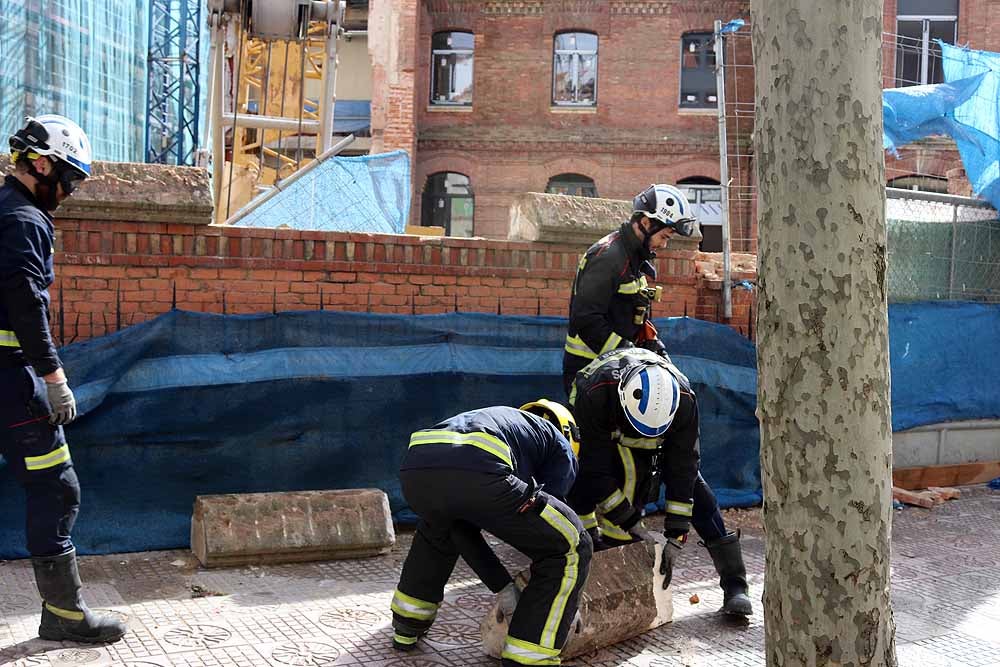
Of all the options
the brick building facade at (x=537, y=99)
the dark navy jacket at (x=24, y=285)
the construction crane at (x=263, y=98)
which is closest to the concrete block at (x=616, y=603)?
the dark navy jacket at (x=24, y=285)

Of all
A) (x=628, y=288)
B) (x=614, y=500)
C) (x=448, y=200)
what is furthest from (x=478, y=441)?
(x=448, y=200)

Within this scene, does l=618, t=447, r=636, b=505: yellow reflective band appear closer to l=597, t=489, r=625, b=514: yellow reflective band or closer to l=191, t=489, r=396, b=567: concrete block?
l=597, t=489, r=625, b=514: yellow reflective band

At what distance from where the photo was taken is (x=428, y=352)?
22.2 feet

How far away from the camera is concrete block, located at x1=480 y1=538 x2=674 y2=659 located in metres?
4.55

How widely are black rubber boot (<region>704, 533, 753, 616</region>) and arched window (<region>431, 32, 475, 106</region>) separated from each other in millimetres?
20643

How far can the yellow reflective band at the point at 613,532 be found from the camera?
205 inches

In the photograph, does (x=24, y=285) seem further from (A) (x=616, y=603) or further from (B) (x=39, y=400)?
(A) (x=616, y=603)

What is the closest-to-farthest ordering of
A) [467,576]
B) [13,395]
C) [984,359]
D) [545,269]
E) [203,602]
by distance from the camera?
1. [13,395]
2. [203,602]
3. [467,576]
4. [545,269]
5. [984,359]

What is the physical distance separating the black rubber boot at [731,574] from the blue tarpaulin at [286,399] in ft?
6.54

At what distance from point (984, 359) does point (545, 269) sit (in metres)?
4.48

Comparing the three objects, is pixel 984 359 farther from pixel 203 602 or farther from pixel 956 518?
pixel 203 602

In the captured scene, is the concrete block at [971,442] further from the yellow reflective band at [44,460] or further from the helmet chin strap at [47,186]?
the helmet chin strap at [47,186]

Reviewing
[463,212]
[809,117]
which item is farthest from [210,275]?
[463,212]

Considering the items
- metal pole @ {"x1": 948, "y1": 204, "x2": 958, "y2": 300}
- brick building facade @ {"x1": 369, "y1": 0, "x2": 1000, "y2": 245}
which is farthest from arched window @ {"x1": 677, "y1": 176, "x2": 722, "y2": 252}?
metal pole @ {"x1": 948, "y1": 204, "x2": 958, "y2": 300}
